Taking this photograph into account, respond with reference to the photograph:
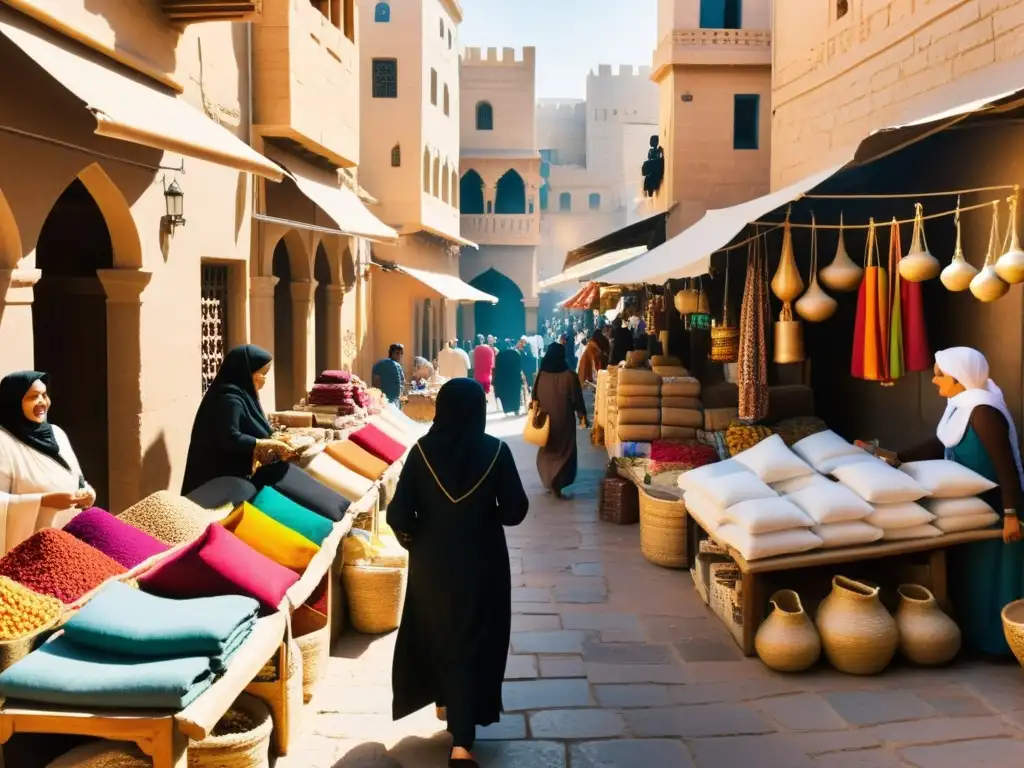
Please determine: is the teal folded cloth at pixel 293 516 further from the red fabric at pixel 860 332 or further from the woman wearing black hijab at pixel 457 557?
the red fabric at pixel 860 332

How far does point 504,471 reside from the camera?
4.18 m

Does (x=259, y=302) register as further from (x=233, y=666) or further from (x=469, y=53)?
(x=469, y=53)

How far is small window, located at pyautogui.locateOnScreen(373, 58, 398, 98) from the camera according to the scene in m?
21.5

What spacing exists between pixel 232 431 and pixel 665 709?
305cm

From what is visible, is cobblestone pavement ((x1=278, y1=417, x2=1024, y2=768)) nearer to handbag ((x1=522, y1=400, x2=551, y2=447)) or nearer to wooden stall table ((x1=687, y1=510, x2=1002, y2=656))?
wooden stall table ((x1=687, y1=510, x2=1002, y2=656))

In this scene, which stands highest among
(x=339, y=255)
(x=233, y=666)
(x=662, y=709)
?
(x=339, y=255)

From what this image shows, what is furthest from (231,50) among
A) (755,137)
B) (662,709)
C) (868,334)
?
(755,137)

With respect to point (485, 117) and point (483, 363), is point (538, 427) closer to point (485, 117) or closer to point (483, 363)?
point (483, 363)

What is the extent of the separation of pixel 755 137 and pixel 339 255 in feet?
22.8

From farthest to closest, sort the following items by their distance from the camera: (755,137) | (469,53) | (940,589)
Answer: (469,53) < (755,137) < (940,589)

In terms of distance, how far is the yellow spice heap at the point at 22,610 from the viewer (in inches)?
124

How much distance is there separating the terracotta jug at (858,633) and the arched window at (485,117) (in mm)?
24627

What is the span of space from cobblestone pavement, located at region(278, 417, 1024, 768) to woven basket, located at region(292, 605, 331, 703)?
0.39 ft

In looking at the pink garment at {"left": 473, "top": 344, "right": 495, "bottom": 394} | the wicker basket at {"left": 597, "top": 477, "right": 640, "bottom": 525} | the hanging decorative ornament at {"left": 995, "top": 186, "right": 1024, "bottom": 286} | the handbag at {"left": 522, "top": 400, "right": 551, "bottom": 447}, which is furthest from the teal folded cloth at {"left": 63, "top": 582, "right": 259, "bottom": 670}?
the pink garment at {"left": 473, "top": 344, "right": 495, "bottom": 394}
